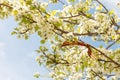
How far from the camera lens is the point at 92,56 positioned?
10453mm

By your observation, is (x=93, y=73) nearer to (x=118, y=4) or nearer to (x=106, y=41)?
(x=106, y=41)

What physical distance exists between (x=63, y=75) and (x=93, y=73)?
175cm

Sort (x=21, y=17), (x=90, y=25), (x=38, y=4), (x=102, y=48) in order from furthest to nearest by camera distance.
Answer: (x=102, y=48), (x=90, y=25), (x=38, y=4), (x=21, y=17)

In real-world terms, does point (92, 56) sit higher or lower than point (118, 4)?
lower

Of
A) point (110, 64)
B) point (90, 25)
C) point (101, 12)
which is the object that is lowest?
point (110, 64)

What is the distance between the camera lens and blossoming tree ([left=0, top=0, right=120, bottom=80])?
8508 millimetres

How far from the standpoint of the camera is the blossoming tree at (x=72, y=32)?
851 centimetres

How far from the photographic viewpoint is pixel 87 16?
1260 cm

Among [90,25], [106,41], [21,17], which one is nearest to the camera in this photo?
[21,17]

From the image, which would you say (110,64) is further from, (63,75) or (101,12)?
(63,75)

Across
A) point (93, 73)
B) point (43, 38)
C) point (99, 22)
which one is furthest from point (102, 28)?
point (43, 38)

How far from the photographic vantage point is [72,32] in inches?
466

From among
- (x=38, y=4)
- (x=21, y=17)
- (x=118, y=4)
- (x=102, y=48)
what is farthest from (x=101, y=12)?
(x=21, y=17)

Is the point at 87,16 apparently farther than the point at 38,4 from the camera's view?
Yes
